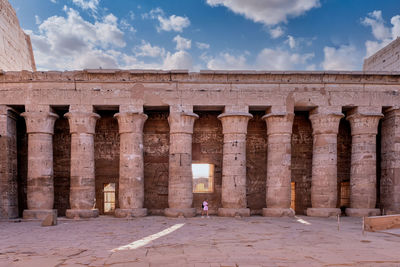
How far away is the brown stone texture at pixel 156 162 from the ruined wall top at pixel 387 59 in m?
12.4

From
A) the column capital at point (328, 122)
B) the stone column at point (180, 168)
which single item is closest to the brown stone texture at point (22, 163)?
the stone column at point (180, 168)

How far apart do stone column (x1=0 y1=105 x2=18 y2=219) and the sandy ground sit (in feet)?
4.32

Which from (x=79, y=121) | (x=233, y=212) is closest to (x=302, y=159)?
(x=233, y=212)

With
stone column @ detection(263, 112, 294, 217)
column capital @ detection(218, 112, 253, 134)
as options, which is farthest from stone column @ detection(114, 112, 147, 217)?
stone column @ detection(263, 112, 294, 217)

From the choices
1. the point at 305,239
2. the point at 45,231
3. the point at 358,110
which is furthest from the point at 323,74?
the point at 45,231

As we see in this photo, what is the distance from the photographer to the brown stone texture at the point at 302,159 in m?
13.5

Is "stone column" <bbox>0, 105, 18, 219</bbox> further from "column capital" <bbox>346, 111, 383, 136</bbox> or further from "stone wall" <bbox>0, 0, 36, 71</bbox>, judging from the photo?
"column capital" <bbox>346, 111, 383, 136</bbox>

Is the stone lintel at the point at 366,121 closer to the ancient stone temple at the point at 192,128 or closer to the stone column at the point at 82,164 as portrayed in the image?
the ancient stone temple at the point at 192,128

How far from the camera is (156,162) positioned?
523 inches

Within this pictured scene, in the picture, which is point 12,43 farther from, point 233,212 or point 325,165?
point 325,165

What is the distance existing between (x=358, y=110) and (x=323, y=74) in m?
2.19

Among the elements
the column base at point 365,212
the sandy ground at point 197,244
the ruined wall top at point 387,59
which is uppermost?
the ruined wall top at point 387,59

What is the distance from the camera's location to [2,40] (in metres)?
13.6

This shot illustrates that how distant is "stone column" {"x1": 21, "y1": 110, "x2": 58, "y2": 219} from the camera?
11.1 m
